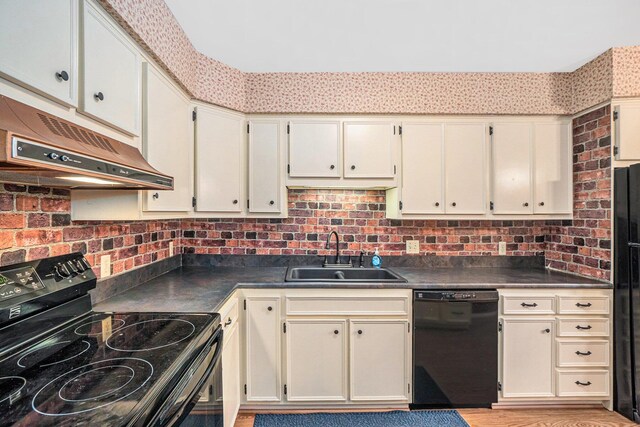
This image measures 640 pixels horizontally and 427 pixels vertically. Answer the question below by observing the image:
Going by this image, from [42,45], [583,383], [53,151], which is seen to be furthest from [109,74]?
[583,383]

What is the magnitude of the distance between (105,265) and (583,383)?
319cm

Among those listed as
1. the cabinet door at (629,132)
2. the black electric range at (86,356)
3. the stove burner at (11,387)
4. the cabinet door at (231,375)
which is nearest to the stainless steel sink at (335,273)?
the cabinet door at (231,375)

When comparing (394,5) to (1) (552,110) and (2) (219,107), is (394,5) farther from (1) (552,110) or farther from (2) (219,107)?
(1) (552,110)

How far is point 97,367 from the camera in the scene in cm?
93

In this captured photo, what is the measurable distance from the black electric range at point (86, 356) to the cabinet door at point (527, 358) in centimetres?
188

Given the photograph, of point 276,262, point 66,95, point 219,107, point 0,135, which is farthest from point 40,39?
point 276,262

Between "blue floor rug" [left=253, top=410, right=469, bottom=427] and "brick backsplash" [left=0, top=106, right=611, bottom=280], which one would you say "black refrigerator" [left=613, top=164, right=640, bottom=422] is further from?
"blue floor rug" [left=253, top=410, right=469, bottom=427]

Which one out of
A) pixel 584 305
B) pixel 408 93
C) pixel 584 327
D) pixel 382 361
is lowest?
pixel 382 361

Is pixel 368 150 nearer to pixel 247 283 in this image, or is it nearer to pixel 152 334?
pixel 247 283

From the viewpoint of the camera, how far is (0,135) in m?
0.63

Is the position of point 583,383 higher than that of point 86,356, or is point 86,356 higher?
point 86,356

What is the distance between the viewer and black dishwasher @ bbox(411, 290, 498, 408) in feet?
6.51

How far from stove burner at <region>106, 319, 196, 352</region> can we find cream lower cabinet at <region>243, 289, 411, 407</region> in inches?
29.1

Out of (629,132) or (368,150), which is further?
(368,150)
